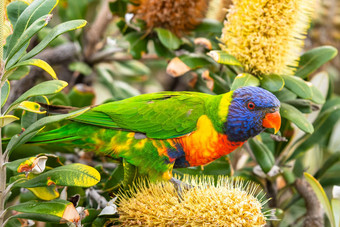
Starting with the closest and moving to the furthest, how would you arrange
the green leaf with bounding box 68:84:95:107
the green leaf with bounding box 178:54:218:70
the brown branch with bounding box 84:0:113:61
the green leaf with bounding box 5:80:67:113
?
the green leaf with bounding box 5:80:67:113, the green leaf with bounding box 178:54:218:70, the green leaf with bounding box 68:84:95:107, the brown branch with bounding box 84:0:113:61

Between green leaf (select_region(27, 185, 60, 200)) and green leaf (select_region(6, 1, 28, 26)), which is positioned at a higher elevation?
green leaf (select_region(6, 1, 28, 26))

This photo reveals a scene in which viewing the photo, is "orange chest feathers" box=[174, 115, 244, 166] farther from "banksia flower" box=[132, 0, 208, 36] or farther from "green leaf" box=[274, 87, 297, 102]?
"banksia flower" box=[132, 0, 208, 36]

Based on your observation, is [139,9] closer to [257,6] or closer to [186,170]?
[257,6]

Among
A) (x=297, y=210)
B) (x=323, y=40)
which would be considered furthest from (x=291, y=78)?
(x=323, y=40)

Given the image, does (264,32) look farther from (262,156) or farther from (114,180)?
(114,180)

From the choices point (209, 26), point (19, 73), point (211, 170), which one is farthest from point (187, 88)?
point (19, 73)

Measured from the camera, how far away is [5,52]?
117 centimetres

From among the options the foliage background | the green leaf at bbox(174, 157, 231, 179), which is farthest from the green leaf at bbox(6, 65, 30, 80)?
the green leaf at bbox(174, 157, 231, 179)

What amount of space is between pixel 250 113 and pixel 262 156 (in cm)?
28

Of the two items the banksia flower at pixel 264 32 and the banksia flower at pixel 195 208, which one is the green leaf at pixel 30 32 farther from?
the banksia flower at pixel 264 32

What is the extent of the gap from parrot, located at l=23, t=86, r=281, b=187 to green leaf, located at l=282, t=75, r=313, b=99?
212 mm

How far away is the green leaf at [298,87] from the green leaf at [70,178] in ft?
2.58

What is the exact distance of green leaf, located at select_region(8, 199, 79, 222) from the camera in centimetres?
108

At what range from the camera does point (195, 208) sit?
1105 millimetres
